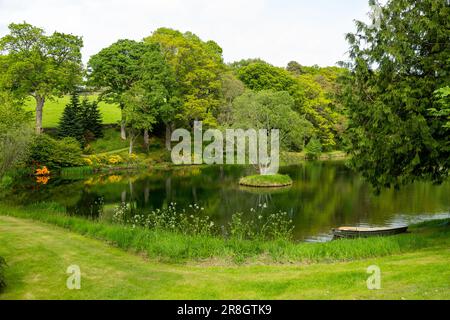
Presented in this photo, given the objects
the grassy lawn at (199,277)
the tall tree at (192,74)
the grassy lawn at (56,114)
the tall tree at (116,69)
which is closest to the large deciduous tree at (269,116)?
the tall tree at (192,74)

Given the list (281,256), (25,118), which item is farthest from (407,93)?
(25,118)

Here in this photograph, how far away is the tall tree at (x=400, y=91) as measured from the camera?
Answer: 47.2 ft

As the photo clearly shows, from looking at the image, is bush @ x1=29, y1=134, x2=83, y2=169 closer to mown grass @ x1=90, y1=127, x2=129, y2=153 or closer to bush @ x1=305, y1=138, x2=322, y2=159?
mown grass @ x1=90, y1=127, x2=129, y2=153

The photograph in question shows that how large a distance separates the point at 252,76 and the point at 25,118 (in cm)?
4117

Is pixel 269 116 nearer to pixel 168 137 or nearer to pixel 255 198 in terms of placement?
pixel 255 198

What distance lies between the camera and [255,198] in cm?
2989

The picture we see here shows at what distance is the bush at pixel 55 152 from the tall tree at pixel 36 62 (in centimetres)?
452

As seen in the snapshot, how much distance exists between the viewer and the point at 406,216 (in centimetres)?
2278

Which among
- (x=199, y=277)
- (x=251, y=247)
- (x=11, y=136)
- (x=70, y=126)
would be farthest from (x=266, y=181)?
(x=199, y=277)

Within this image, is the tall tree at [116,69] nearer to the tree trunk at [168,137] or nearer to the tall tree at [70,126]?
the tall tree at [70,126]

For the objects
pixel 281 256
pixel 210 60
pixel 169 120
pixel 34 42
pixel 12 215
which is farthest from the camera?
pixel 210 60

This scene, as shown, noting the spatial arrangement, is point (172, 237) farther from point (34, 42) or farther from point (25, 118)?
point (34, 42)

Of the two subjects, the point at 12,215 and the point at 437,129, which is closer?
the point at 437,129

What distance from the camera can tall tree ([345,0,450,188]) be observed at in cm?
1440
